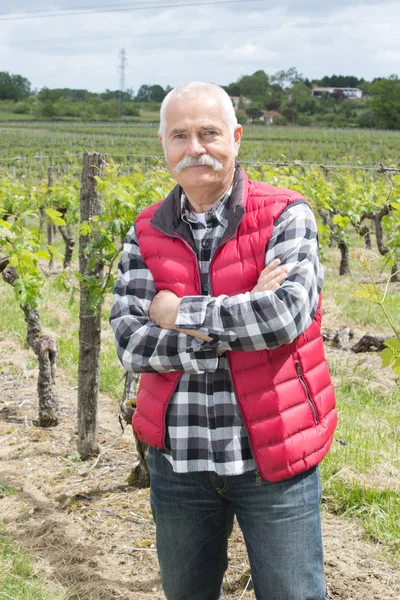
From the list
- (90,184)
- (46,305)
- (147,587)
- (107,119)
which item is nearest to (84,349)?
(90,184)

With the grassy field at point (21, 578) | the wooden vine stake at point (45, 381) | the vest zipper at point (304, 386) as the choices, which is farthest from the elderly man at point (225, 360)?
the wooden vine stake at point (45, 381)

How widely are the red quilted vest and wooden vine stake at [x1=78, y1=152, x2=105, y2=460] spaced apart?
1935 mm

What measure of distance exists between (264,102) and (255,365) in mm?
99598

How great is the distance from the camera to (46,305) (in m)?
7.77

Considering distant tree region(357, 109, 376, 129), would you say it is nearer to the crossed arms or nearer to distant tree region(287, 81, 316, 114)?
distant tree region(287, 81, 316, 114)

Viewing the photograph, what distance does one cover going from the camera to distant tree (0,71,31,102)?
10381 cm

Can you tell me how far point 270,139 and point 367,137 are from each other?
6.93m

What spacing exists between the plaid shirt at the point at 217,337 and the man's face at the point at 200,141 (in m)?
0.09

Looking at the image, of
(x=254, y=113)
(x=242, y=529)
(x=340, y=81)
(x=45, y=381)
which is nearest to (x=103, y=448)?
(x=45, y=381)

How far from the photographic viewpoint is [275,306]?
1.77 m

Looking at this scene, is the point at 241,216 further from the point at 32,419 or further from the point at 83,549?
the point at 32,419

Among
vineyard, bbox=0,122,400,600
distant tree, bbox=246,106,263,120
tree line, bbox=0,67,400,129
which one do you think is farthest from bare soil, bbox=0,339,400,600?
distant tree, bbox=246,106,263,120

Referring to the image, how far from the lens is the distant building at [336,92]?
110 m

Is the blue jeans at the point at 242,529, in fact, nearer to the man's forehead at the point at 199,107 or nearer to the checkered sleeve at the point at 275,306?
the checkered sleeve at the point at 275,306
